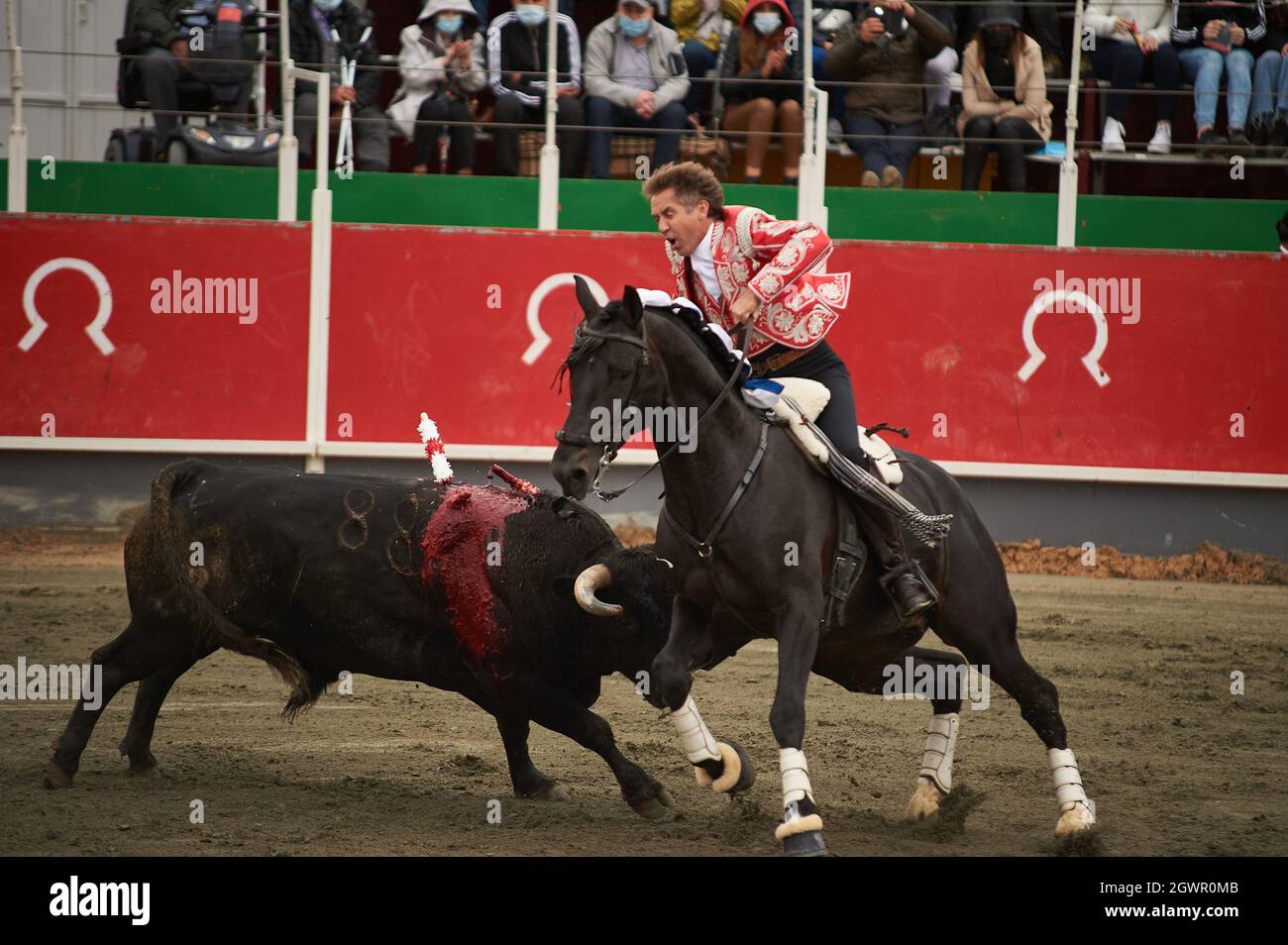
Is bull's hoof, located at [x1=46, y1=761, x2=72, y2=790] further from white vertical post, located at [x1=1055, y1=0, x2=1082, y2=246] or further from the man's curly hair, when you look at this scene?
white vertical post, located at [x1=1055, y1=0, x2=1082, y2=246]

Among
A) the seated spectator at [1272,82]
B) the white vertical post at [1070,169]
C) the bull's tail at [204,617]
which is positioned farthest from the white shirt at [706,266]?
the seated spectator at [1272,82]

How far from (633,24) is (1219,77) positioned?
468cm

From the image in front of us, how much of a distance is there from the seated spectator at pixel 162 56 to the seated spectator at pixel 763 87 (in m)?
3.91

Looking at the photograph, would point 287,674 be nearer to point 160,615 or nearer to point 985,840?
point 160,615

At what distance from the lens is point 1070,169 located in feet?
39.2

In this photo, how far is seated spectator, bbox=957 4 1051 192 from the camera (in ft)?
39.9

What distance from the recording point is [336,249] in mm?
11789

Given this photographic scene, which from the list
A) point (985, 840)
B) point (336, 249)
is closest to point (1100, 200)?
point (336, 249)

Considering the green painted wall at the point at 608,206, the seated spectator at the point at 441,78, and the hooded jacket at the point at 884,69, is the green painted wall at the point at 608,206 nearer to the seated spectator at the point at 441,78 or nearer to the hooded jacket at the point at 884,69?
the seated spectator at the point at 441,78

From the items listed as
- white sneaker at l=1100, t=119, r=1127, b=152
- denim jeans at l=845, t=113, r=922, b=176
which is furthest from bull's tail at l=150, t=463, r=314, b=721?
white sneaker at l=1100, t=119, r=1127, b=152

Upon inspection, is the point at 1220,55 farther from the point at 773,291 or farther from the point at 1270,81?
the point at 773,291

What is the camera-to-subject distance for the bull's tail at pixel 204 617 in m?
6.10

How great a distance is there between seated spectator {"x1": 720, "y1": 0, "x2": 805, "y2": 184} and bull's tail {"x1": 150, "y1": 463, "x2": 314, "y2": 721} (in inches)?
268

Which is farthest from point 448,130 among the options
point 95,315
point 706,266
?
point 706,266
